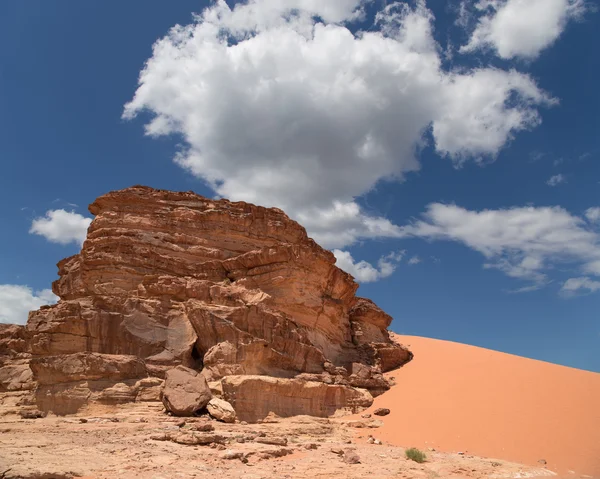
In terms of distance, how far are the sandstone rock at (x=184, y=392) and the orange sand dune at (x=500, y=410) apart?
7200 millimetres

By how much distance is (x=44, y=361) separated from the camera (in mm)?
16531

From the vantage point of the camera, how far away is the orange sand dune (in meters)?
17.8

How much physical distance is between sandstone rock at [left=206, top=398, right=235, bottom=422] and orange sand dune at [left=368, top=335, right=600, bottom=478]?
633cm

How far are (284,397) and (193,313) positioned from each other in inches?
184

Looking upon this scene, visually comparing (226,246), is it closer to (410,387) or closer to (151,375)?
(151,375)

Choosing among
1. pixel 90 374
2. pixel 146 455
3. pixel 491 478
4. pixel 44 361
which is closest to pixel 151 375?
pixel 90 374

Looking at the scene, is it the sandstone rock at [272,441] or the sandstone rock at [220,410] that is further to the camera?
the sandstone rock at [220,410]

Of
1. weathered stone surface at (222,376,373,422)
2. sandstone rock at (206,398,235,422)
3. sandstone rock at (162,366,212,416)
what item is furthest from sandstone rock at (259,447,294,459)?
weathered stone surface at (222,376,373,422)

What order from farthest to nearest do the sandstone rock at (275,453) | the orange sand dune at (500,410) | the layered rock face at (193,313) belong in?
the orange sand dune at (500,410) < the layered rock face at (193,313) < the sandstone rock at (275,453)

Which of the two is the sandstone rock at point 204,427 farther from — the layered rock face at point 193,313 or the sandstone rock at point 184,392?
the layered rock face at point 193,313

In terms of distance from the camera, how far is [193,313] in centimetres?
2002

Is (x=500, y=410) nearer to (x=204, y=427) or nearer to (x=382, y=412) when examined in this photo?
(x=382, y=412)

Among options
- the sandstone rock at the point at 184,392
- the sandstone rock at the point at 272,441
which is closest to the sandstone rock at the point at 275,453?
the sandstone rock at the point at 272,441

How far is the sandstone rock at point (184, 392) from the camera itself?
51.2 feet
